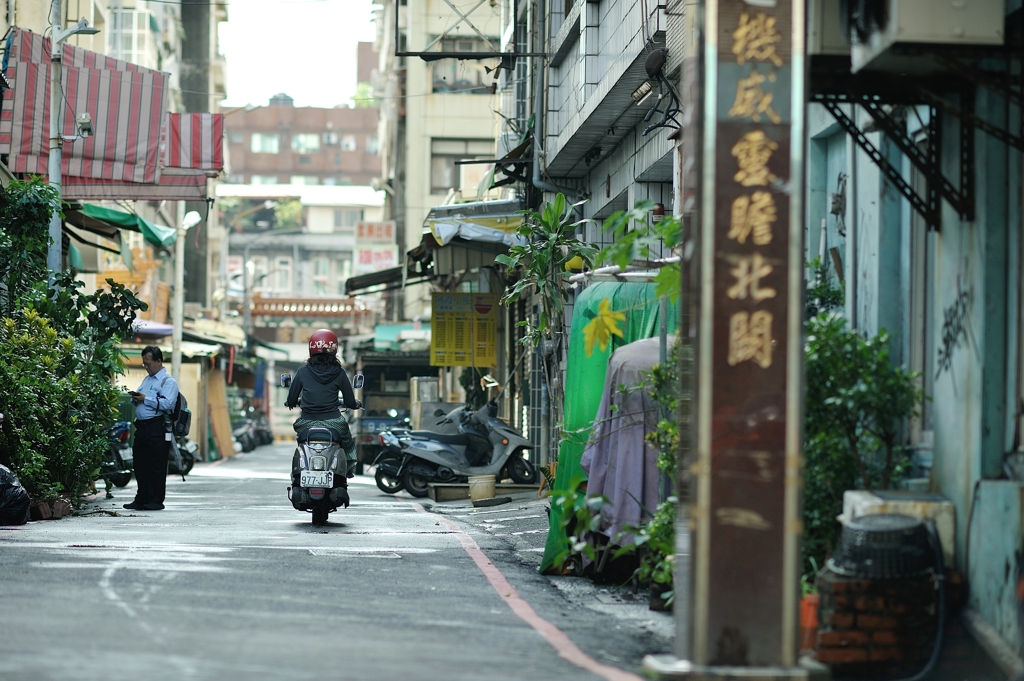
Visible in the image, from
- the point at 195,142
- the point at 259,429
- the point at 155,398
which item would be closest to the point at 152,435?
the point at 155,398

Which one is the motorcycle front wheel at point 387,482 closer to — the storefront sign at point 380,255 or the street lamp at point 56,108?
the street lamp at point 56,108

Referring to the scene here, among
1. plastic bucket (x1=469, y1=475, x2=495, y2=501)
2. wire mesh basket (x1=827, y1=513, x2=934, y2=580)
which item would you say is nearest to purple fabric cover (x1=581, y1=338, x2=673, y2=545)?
wire mesh basket (x1=827, y1=513, x2=934, y2=580)

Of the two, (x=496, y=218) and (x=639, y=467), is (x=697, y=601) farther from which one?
(x=496, y=218)

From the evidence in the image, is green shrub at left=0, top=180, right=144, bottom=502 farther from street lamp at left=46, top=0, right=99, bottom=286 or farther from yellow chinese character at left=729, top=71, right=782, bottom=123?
yellow chinese character at left=729, top=71, right=782, bottom=123

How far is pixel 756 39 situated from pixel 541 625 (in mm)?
3465

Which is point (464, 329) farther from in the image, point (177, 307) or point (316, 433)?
point (316, 433)

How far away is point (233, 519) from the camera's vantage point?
572 inches

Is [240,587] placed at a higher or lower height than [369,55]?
lower

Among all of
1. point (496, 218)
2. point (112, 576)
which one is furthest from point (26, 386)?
point (496, 218)

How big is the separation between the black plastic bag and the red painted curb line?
13.2 ft

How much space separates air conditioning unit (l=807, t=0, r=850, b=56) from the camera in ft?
23.4

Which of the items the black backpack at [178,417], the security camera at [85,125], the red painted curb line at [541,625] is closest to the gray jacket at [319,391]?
the red painted curb line at [541,625]

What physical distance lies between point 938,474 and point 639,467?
265 centimetres

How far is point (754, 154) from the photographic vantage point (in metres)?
5.73
